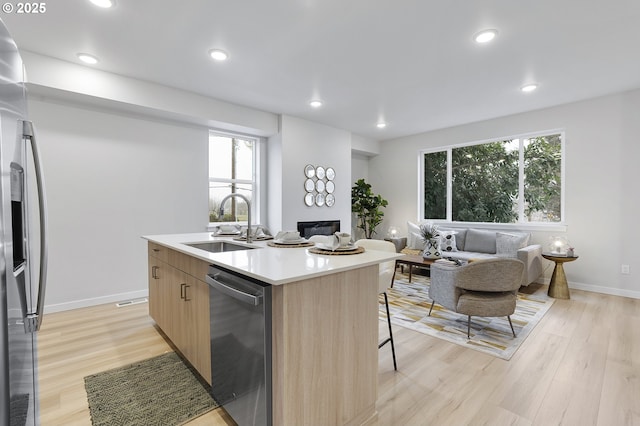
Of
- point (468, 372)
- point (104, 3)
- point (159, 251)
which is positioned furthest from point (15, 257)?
point (468, 372)

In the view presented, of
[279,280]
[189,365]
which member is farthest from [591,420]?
[189,365]

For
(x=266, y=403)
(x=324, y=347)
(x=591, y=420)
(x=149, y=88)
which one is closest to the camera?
(x=266, y=403)

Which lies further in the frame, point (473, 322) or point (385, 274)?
point (473, 322)

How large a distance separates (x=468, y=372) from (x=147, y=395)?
7.23 ft

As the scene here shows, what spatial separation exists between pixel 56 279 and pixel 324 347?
11.8 feet

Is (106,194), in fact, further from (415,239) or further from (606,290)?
(606,290)

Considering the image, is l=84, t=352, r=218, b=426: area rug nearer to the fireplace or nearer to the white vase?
the fireplace

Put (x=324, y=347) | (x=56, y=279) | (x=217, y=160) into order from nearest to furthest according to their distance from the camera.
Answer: (x=324, y=347) < (x=56, y=279) < (x=217, y=160)

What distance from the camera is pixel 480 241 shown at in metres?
5.00

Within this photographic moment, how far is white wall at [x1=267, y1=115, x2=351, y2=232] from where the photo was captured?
16.4 ft

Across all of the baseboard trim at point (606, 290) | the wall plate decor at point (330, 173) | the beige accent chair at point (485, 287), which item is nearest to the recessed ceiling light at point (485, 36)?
the beige accent chair at point (485, 287)

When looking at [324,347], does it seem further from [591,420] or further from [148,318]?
[148,318]

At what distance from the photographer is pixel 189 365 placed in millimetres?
2260

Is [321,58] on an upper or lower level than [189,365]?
upper
